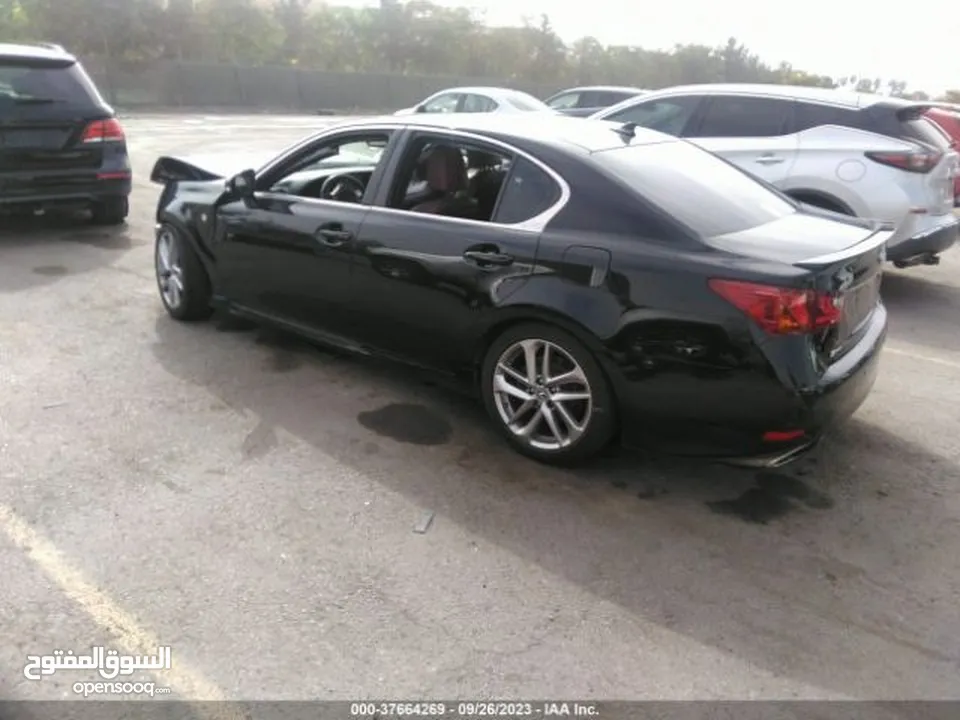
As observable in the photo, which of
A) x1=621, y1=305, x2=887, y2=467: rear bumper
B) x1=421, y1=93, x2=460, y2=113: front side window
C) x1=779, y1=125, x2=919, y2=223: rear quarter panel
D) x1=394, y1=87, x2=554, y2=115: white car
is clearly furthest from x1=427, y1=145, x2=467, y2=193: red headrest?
x1=421, y1=93, x2=460, y2=113: front side window

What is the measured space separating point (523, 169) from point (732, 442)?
1.56 meters

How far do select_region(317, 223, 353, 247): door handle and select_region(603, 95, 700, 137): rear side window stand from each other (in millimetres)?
4383

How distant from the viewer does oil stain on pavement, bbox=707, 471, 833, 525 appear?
3516 millimetres

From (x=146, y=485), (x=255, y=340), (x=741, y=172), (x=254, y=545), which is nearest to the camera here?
(x=254, y=545)

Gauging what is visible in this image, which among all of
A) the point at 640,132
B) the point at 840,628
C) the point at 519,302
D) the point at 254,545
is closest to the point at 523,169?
the point at 519,302

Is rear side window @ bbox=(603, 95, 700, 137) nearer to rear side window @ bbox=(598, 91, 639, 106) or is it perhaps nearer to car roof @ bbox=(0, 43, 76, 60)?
car roof @ bbox=(0, 43, 76, 60)

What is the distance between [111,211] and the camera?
831 cm

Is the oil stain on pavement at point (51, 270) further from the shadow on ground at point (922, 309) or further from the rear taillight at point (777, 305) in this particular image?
the shadow on ground at point (922, 309)

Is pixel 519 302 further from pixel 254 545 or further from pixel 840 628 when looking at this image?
pixel 840 628

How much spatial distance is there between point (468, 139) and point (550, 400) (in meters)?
1.37

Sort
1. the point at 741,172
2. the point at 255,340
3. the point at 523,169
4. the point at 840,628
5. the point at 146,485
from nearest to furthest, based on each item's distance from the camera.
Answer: the point at 840,628
the point at 146,485
the point at 523,169
the point at 741,172
the point at 255,340

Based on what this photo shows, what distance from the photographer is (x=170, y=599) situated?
112 inches

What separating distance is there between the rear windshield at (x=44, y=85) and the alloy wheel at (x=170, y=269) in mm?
2787

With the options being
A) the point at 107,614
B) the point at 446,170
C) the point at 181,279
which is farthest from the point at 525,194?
the point at 181,279
